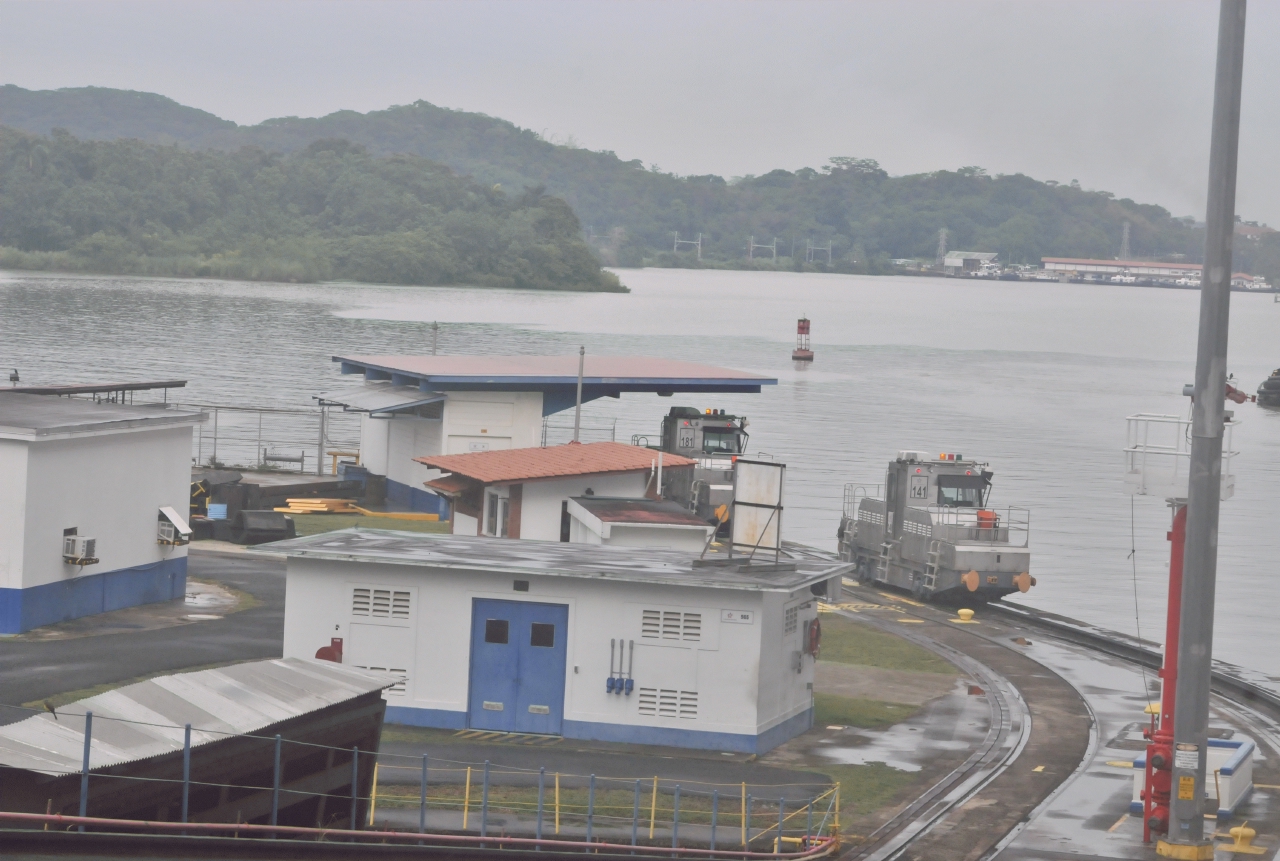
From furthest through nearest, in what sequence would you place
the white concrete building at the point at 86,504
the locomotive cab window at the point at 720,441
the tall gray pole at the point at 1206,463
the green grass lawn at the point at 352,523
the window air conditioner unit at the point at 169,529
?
the locomotive cab window at the point at 720,441 → the green grass lawn at the point at 352,523 → the window air conditioner unit at the point at 169,529 → the white concrete building at the point at 86,504 → the tall gray pole at the point at 1206,463

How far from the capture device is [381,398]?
49562 millimetres

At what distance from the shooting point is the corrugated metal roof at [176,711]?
13.6m

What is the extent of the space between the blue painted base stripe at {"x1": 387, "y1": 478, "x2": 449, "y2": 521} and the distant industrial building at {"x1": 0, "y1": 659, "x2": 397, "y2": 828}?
3027 cm

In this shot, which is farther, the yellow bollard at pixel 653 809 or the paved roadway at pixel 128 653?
the paved roadway at pixel 128 653

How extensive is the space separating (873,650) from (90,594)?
15.4 meters

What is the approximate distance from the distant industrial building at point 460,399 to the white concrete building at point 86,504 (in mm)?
12963

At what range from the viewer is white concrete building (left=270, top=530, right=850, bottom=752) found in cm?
2359

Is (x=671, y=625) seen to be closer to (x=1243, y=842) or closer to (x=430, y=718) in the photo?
(x=430, y=718)

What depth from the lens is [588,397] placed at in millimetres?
49969

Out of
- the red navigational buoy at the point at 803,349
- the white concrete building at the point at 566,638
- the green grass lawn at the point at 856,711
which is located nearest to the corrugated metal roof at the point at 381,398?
the green grass lawn at the point at 856,711

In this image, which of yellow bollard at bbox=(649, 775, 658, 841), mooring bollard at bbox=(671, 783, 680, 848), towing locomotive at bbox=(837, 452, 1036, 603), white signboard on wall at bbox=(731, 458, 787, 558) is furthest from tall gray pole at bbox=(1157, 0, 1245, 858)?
towing locomotive at bbox=(837, 452, 1036, 603)

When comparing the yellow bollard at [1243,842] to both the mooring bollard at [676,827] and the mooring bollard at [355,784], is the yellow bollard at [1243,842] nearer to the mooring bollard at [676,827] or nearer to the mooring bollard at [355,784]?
the mooring bollard at [676,827]

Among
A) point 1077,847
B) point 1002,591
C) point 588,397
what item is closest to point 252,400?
point 588,397

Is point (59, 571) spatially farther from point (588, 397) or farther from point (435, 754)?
point (588, 397)
